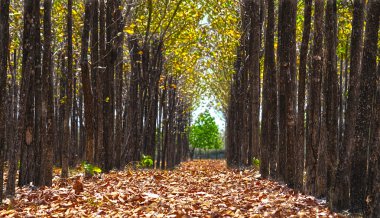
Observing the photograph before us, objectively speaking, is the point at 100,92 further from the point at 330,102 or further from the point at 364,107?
the point at 364,107

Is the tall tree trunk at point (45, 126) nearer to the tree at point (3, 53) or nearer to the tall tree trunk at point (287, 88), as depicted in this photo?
the tree at point (3, 53)

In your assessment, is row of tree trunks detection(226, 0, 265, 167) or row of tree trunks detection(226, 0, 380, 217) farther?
row of tree trunks detection(226, 0, 265, 167)

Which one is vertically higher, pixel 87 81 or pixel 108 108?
pixel 87 81

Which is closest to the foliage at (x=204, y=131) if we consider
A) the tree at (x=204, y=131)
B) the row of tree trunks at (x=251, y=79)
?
the tree at (x=204, y=131)

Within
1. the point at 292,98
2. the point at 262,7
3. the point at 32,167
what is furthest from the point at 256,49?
the point at 32,167

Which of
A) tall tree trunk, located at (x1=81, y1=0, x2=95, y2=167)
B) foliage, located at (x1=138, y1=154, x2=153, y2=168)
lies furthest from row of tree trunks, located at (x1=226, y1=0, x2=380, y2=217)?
foliage, located at (x1=138, y1=154, x2=153, y2=168)

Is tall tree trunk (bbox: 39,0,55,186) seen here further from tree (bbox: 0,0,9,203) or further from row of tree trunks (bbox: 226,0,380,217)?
row of tree trunks (bbox: 226,0,380,217)

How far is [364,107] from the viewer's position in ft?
25.2

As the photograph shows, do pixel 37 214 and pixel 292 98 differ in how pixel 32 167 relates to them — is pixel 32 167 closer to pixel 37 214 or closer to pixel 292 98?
A: pixel 37 214

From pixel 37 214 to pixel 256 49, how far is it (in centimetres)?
1131

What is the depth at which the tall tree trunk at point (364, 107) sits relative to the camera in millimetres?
7555

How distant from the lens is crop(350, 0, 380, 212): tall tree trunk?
24.8 ft

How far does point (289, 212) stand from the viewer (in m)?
7.80

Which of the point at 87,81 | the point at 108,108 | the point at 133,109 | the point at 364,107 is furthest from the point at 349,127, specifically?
the point at 133,109
